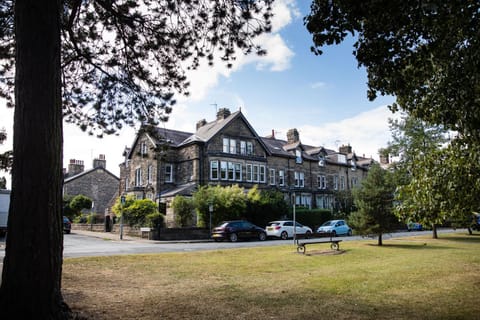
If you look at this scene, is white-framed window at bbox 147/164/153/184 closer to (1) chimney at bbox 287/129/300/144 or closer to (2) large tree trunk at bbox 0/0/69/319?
(1) chimney at bbox 287/129/300/144

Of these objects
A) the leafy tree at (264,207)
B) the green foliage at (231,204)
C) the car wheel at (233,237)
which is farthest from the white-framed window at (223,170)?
the car wheel at (233,237)

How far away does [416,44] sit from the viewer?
798cm

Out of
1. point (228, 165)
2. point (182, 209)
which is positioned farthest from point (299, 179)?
point (182, 209)

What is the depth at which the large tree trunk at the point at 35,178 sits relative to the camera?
5.13 meters

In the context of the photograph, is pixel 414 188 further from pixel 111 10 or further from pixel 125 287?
pixel 111 10

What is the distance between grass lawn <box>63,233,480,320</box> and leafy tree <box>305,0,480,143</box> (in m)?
3.71

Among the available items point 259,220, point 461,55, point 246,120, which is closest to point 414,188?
point 461,55

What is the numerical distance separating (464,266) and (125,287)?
10310 millimetres

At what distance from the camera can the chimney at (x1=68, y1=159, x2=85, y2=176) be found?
55641 millimetres

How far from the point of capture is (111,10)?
9.14m

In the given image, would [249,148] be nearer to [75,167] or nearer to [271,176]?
[271,176]

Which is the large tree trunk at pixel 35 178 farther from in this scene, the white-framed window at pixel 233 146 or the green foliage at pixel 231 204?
the white-framed window at pixel 233 146

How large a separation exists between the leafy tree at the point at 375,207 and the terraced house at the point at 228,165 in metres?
Answer: 10.6

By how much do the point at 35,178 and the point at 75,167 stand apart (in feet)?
181
